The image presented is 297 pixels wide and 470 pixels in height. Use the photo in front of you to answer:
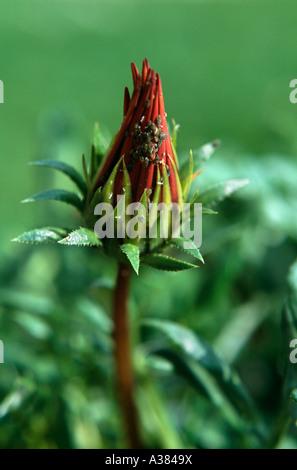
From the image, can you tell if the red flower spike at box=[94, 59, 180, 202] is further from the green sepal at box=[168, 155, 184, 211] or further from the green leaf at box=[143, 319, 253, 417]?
the green leaf at box=[143, 319, 253, 417]

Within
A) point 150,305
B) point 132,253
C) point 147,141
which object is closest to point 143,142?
point 147,141

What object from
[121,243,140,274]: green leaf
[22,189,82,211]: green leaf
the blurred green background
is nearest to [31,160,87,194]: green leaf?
[22,189,82,211]: green leaf

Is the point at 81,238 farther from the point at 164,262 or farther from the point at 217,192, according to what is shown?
the point at 217,192

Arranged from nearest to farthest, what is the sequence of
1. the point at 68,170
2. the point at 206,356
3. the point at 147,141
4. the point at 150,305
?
the point at 147,141 → the point at 68,170 → the point at 206,356 → the point at 150,305

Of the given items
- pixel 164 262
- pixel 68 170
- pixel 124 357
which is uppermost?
pixel 68 170

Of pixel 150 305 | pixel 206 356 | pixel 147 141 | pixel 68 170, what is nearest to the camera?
pixel 147 141

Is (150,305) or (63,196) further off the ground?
(63,196)
